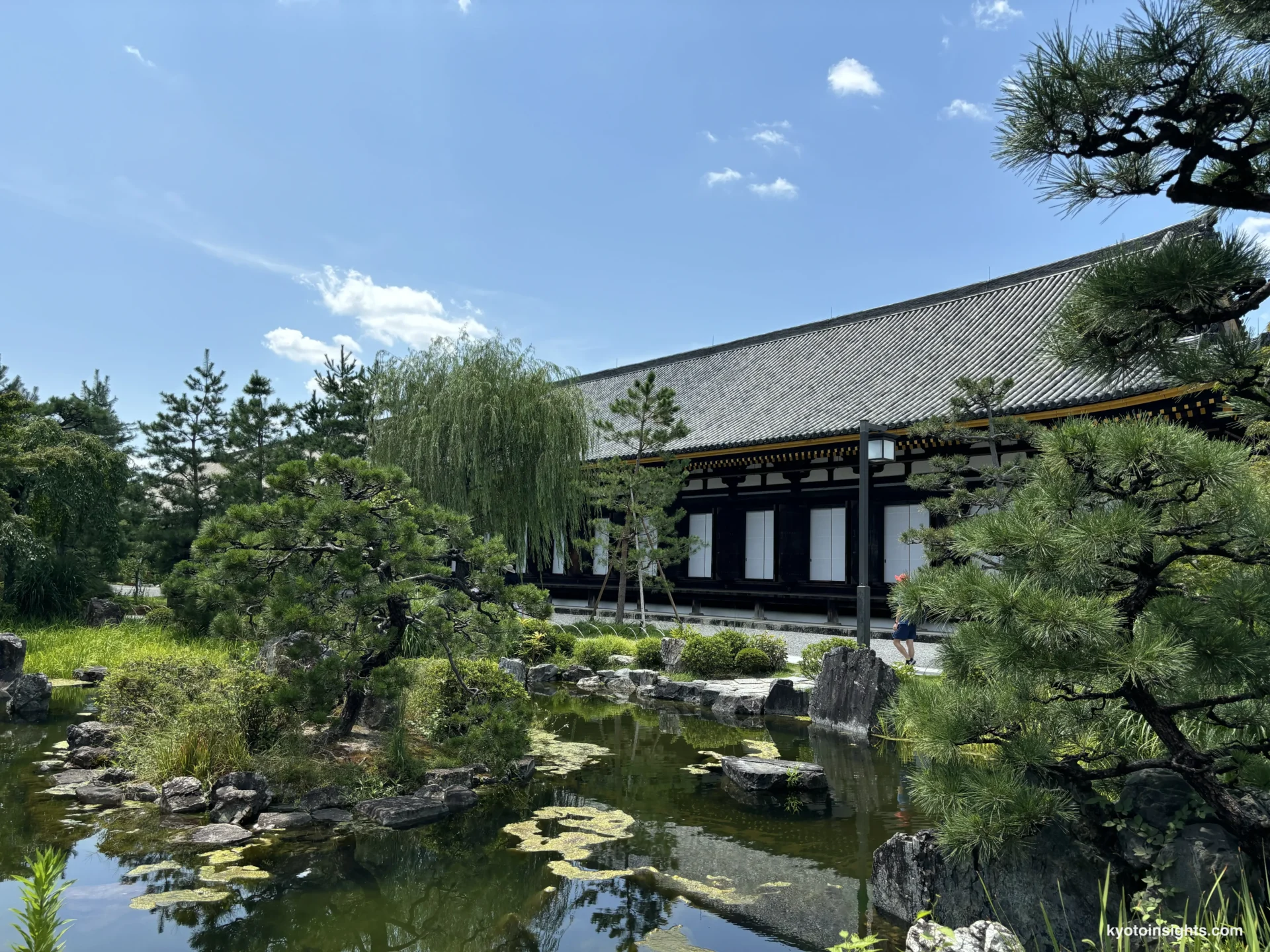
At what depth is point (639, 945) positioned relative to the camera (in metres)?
3.73

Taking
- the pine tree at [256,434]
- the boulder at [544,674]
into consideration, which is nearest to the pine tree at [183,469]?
the pine tree at [256,434]

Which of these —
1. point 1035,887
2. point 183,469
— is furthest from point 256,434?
point 1035,887

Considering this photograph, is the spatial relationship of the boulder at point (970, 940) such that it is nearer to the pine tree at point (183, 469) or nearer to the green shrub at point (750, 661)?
the green shrub at point (750, 661)

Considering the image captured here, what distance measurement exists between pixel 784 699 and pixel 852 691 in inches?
42.3

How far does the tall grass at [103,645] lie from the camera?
404 inches

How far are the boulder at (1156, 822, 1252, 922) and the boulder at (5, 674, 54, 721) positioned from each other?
31.2ft

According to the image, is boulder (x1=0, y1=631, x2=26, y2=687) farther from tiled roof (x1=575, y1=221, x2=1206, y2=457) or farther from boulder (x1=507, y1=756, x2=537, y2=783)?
tiled roof (x1=575, y1=221, x2=1206, y2=457)

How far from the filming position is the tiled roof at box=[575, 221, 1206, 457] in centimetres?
1261

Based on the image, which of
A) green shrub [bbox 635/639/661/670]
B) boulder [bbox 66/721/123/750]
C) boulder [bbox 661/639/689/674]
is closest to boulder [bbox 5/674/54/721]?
boulder [bbox 66/721/123/750]

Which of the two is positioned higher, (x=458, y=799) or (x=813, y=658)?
(x=813, y=658)

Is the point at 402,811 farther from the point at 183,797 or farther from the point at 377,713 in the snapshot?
the point at 377,713

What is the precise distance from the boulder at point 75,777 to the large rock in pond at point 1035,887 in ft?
18.8

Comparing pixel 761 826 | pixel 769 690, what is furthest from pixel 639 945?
pixel 769 690

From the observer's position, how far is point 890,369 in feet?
51.0
